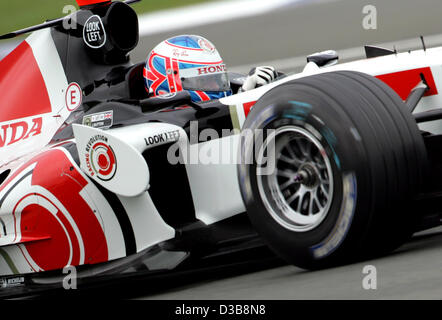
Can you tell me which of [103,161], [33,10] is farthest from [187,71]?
[33,10]

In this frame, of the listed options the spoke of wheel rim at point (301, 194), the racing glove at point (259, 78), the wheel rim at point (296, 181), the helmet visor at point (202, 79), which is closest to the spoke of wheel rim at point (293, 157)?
the wheel rim at point (296, 181)

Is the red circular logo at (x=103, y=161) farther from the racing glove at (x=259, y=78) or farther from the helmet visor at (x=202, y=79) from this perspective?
the racing glove at (x=259, y=78)

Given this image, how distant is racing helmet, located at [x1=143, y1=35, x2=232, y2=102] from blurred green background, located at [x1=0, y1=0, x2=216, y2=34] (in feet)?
29.0

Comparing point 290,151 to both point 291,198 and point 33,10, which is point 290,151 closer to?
point 291,198

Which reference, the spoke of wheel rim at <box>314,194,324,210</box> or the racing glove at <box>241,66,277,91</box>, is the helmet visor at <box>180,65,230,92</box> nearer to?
the racing glove at <box>241,66,277,91</box>

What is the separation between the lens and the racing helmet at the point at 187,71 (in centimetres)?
537

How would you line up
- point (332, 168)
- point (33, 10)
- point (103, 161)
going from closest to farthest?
point (332, 168)
point (103, 161)
point (33, 10)

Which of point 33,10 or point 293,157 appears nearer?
point 293,157

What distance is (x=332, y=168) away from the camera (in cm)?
366

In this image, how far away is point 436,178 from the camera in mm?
3947

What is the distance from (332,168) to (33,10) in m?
12.4
